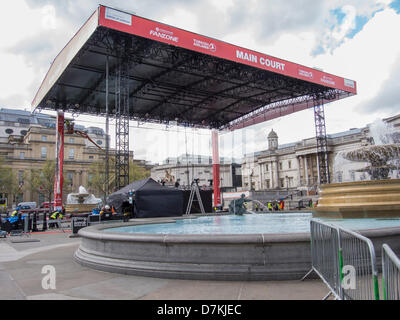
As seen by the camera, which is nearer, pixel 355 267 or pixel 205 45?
pixel 355 267

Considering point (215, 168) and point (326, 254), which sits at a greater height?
point (215, 168)

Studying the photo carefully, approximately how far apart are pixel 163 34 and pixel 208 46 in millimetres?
3687

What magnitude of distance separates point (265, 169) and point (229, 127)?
2519 inches

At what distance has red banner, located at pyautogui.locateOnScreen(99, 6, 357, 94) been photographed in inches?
814

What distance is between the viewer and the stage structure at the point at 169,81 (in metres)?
22.5

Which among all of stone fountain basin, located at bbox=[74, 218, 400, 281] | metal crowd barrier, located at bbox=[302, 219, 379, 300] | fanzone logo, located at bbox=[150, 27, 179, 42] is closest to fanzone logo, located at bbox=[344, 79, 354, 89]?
fanzone logo, located at bbox=[150, 27, 179, 42]

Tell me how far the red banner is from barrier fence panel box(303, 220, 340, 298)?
19212mm

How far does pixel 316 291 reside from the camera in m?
4.66

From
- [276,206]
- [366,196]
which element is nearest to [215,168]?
[276,206]

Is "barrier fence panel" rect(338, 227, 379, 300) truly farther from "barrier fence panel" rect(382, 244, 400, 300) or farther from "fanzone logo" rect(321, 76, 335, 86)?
"fanzone logo" rect(321, 76, 335, 86)

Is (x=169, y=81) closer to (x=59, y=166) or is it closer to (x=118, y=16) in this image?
(x=118, y=16)

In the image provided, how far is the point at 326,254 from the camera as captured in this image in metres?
4.51
